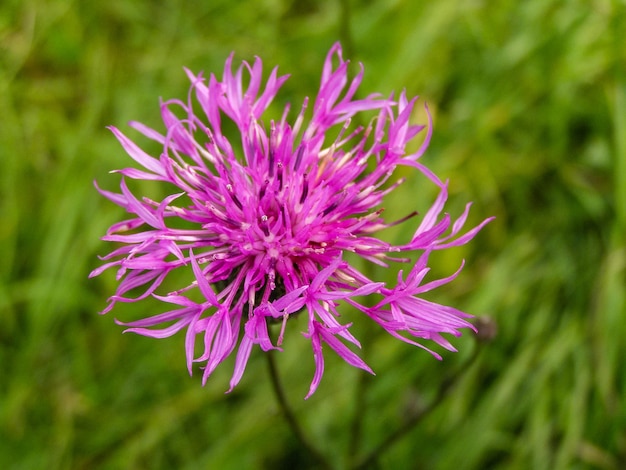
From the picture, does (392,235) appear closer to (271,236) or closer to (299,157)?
(299,157)

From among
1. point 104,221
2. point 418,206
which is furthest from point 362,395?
point 104,221

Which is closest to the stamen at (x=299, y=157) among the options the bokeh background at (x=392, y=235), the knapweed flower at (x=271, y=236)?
the knapweed flower at (x=271, y=236)

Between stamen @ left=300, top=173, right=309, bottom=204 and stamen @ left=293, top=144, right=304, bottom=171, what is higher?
stamen @ left=293, top=144, right=304, bottom=171

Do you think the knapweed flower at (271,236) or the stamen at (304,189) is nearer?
the knapweed flower at (271,236)

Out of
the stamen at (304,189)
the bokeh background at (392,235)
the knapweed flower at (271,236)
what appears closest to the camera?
the knapweed flower at (271,236)

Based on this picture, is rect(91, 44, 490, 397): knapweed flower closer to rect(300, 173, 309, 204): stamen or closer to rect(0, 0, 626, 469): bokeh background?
rect(300, 173, 309, 204): stamen

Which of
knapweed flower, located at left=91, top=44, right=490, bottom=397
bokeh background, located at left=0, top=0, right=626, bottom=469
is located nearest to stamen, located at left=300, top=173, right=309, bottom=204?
knapweed flower, located at left=91, top=44, right=490, bottom=397

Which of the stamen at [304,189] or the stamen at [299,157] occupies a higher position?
the stamen at [299,157]

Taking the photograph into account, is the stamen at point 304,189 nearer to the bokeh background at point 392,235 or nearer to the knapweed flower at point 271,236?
the knapweed flower at point 271,236

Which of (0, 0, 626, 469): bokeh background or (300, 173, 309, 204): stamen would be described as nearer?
(300, 173, 309, 204): stamen

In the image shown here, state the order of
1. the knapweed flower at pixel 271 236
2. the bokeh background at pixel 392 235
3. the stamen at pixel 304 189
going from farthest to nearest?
the bokeh background at pixel 392 235
the stamen at pixel 304 189
the knapweed flower at pixel 271 236
